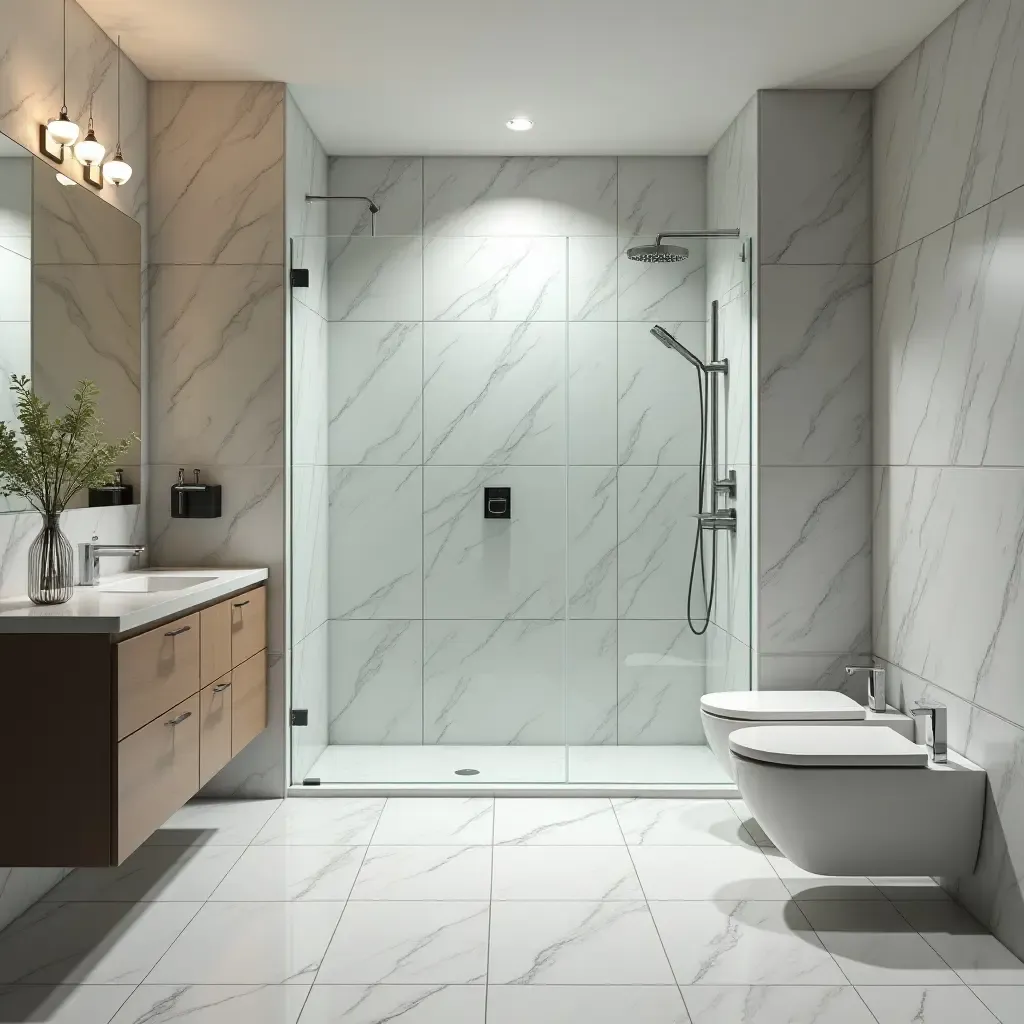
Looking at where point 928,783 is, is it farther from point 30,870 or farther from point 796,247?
point 30,870

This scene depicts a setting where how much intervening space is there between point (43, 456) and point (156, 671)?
61 cm

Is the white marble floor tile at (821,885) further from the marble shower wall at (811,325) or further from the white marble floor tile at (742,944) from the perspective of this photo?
the marble shower wall at (811,325)

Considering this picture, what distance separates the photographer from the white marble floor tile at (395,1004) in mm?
2143

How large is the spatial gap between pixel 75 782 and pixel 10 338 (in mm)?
1158

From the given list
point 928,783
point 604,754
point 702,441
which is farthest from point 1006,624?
point 604,754

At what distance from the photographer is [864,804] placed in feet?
8.67

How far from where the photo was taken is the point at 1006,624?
8.59 feet

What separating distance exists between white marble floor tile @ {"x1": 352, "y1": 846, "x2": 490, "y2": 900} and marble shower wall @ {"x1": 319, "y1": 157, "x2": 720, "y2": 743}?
640mm

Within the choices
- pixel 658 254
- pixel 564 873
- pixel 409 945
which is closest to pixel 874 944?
pixel 564 873

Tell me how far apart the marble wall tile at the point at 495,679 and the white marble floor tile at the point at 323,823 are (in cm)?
39

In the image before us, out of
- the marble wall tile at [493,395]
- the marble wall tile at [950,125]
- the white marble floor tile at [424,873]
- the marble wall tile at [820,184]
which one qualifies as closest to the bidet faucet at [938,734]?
the white marble floor tile at [424,873]

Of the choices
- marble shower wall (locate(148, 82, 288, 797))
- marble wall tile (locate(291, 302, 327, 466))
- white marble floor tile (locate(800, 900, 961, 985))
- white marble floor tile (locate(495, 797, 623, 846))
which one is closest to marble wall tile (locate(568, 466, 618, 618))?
white marble floor tile (locate(495, 797, 623, 846))

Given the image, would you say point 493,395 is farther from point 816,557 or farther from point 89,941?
point 89,941

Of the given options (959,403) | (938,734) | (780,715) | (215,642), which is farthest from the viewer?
(780,715)
